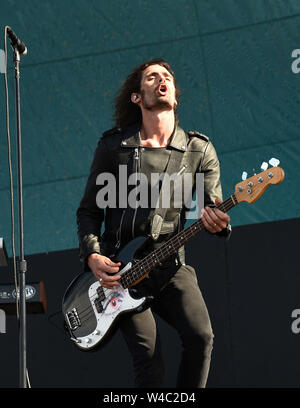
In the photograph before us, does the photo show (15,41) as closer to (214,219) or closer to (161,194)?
(161,194)

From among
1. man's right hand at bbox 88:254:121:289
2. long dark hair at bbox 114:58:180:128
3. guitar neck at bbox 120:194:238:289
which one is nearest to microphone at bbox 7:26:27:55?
long dark hair at bbox 114:58:180:128

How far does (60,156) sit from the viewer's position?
498cm

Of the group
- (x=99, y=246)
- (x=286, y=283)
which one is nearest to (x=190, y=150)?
(x=99, y=246)

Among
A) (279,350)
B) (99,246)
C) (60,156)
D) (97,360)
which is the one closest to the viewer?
(99,246)

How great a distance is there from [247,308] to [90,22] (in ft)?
7.75

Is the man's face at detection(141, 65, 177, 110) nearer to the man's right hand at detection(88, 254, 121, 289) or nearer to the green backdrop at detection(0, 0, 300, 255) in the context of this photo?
the man's right hand at detection(88, 254, 121, 289)

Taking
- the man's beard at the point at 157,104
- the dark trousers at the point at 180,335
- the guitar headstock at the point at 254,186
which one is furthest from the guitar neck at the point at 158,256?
the man's beard at the point at 157,104

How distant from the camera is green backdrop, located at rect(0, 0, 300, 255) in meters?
4.64

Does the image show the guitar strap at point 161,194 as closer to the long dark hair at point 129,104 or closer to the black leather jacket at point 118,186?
the black leather jacket at point 118,186

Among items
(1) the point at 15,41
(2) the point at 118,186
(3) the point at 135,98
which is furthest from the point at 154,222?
(1) the point at 15,41

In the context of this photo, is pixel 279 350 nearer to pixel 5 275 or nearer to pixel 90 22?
pixel 5 275

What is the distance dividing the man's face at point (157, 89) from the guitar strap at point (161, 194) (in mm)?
253

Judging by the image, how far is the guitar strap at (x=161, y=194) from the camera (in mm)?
3332

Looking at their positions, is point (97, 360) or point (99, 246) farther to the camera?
point (97, 360)
